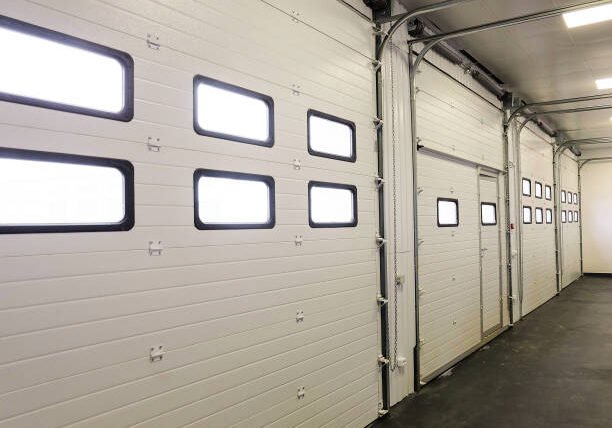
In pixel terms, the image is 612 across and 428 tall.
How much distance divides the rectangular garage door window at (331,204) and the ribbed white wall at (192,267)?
73mm

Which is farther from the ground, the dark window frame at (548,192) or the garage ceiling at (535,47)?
the garage ceiling at (535,47)

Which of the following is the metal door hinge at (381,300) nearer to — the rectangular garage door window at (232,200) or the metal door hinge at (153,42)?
the rectangular garage door window at (232,200)

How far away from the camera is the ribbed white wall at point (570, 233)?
12023 mm

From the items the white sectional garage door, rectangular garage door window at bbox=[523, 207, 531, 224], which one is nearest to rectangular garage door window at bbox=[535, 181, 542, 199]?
rectangular garage door window at bbox=[523, 207, 531, 224]

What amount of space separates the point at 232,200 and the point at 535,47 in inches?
189

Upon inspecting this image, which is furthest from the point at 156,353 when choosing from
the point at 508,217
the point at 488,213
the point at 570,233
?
the point at 570,233

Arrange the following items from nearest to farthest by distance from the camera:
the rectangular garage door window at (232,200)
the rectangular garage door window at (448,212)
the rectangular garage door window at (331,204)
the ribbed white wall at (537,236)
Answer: the rectangular garage door window at (232,200) < the rectangular garage door window at (331,204) < the rectangular garage door window at (448,212) < the ribbed white wall at (537,236)

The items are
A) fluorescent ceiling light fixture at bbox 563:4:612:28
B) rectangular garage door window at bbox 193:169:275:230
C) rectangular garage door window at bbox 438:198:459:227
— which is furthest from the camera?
rectangular garage door window at bbox 438:198:459:227

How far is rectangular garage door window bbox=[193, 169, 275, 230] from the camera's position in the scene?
8.39ft

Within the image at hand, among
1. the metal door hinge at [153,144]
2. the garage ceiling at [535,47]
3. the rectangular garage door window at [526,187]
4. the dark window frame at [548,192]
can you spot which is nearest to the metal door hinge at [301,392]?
the metal door hinge at [153,144]

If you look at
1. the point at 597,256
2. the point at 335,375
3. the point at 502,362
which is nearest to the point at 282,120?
the point at 335,375

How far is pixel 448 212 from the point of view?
221 inches

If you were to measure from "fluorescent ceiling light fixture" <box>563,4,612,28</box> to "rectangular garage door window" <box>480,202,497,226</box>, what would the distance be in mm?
2597

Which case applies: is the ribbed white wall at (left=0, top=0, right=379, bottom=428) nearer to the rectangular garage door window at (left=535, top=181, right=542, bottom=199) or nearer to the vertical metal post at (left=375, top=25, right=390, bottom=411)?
the vertical metal post at (left=375, top=25, right=390, bottom=411)
